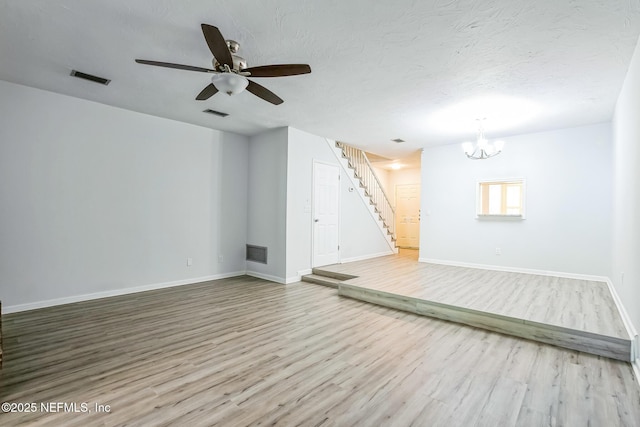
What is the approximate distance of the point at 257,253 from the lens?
617 cm

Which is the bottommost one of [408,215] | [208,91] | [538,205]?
[408,215]

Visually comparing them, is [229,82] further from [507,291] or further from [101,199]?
[507,291]

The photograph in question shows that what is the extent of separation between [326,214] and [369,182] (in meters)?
2.31

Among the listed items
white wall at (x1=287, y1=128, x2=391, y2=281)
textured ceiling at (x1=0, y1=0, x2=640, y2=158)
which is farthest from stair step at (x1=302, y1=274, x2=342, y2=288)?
textured ceiling at (x1=0, y1=0, x2=640, y2=158)

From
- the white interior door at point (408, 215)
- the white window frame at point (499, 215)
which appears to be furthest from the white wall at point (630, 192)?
the white interior door at point (408, 215)

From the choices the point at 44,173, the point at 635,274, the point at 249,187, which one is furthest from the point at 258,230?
the point at 635,274

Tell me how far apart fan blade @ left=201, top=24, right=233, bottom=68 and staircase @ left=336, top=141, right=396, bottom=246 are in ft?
14.6

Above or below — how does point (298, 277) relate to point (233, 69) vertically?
below

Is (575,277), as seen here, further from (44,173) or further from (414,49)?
(44,173)

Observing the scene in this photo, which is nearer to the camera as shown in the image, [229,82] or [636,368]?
[636,368]

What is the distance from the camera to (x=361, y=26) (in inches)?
99.7

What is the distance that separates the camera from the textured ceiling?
2.34 meters

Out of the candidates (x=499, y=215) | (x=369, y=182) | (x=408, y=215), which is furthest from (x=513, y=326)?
(x=408, y=215)

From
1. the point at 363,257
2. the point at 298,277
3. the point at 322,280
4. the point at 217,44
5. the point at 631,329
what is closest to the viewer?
the point at 217,44
